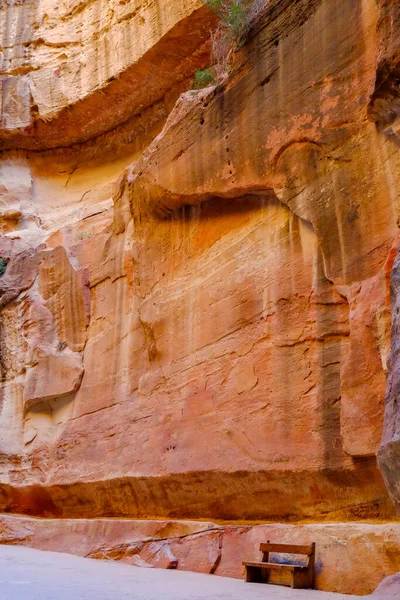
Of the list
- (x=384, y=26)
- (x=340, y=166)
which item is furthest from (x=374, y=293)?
(x=384, y=26)

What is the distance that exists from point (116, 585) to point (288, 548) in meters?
1.49

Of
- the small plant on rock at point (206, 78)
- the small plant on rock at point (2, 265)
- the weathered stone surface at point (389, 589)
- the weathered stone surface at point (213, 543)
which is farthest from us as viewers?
the small plant on rock at point (2, 265)

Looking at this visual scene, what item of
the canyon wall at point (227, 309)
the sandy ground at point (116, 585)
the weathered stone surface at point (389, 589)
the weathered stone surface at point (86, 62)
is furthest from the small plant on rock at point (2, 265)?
the weathered stone surface at point (389, 589)

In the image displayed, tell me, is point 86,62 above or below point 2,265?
above

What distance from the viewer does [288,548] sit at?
6055mm

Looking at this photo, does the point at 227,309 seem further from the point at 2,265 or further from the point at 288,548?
the point at 2,265

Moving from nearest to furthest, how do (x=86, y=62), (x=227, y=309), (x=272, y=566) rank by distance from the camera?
(x=272, y=566), (x=227, y=309), (x=86, y=62)

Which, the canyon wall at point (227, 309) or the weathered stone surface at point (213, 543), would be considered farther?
the canyon wall at point (227, 309)

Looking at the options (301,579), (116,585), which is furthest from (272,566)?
(116,585)

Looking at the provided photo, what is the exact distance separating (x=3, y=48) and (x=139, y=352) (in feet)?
29.9

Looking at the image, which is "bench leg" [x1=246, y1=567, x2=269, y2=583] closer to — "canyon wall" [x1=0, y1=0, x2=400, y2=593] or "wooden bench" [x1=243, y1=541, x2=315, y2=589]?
"wooden bench" [x1=243, y1=541, x2=315, y2=589]

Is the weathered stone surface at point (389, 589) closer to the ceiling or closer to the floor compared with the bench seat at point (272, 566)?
closer to the floor

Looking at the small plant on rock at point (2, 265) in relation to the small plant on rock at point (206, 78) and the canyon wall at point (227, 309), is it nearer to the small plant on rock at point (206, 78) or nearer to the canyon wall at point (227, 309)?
the canyon wall at point (227, 309)

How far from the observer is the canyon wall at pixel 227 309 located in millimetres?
6289
